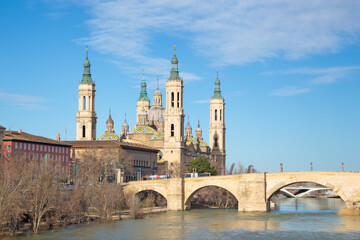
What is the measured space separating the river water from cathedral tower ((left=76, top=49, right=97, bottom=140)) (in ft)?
225

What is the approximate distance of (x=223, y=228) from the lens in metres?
65.6

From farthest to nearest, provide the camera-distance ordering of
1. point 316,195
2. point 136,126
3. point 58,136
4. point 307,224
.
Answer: point 136,126
point 316,195
point 58,136
point 307,224

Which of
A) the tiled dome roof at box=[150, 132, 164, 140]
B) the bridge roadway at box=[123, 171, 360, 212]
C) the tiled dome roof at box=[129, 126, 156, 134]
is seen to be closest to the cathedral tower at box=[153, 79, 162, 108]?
the tiled dome roof at box=[129, 126, 156, 134]

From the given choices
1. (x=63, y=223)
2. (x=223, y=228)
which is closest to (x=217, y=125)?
(x=223, y=228)

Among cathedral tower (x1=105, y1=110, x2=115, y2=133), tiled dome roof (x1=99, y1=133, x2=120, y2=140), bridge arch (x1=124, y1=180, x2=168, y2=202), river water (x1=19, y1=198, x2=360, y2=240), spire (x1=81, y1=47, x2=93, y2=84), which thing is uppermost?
spire (x1=81, y1=47, x2=93, y2=84)

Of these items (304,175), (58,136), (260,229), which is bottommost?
(260,229)

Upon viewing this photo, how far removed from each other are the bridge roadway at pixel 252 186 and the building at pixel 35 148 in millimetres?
15260

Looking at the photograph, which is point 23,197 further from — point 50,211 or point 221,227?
point 221,227

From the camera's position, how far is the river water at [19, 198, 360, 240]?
2308 inches

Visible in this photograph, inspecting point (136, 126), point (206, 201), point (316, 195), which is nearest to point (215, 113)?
point (136, 126)

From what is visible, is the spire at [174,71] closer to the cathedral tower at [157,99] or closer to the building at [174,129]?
the building at [174,129]

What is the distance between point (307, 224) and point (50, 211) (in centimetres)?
2579

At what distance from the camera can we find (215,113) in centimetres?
17912

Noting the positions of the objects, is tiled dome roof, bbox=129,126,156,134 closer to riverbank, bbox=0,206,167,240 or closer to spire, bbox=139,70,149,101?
spire, bbox=139,70,149,101
